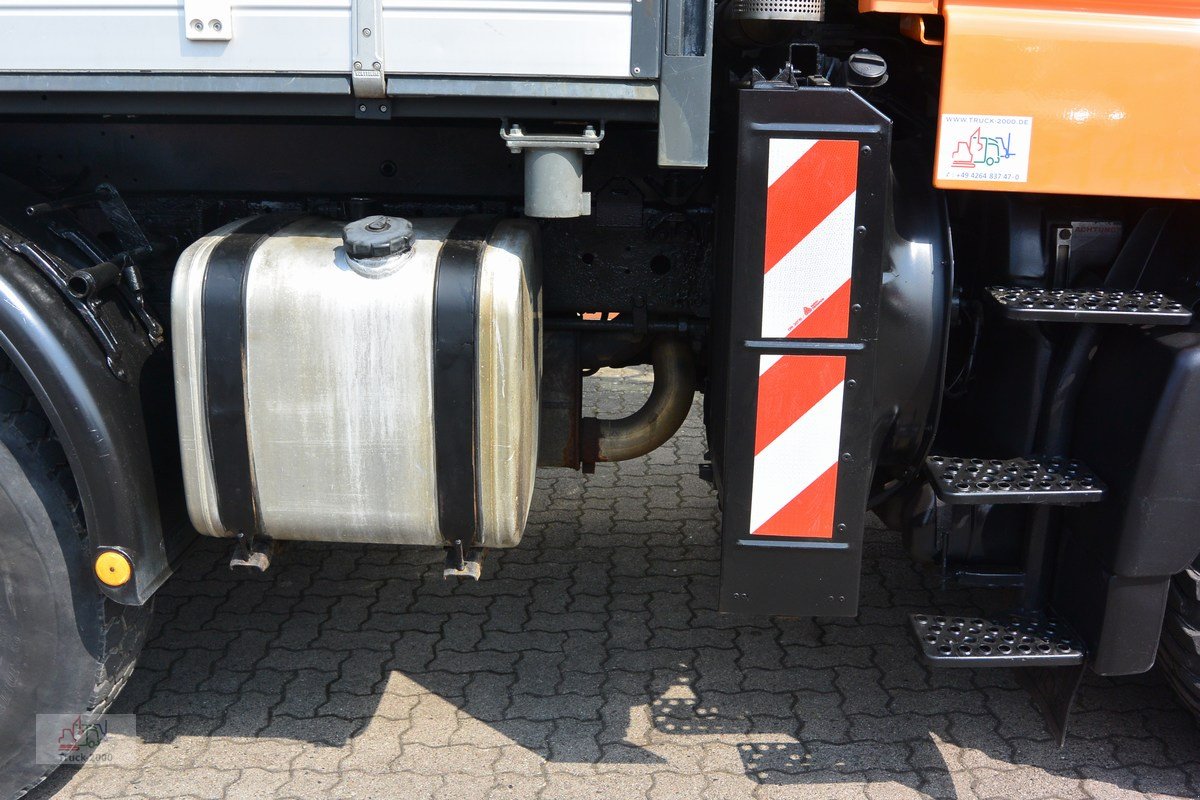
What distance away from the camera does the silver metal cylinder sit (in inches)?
77.1

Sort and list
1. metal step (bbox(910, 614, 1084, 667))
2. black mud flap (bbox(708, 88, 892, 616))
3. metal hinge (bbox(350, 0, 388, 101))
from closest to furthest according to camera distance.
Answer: metal hinge (bbox(350, 0, 388, 101)), black mud flap (bbox(708, 88, 892, 616)), metal step (bbox(910, 614, 1084, 667))

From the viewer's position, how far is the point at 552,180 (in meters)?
1.97

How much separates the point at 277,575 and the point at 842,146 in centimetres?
219

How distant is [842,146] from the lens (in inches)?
75.3

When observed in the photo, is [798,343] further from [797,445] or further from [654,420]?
[654,420]

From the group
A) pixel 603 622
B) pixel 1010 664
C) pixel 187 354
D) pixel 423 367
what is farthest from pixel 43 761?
pixel 1010 664

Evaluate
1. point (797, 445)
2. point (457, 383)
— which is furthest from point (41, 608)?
point (797, 445)

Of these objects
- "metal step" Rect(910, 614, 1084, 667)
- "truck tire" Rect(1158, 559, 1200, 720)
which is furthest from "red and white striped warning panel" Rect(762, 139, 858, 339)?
"truck tire" Rect(1158, 559, 1200, 720)

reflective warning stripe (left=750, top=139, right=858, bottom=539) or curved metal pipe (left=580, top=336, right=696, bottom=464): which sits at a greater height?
reflective warning stripe (left=750, top=139, right=858, bottom=539)

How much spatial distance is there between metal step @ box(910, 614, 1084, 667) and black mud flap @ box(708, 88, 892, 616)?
0.19 metres

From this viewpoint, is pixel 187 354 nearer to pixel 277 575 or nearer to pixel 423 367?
pixel 423 367

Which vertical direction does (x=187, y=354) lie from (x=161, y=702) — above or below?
above

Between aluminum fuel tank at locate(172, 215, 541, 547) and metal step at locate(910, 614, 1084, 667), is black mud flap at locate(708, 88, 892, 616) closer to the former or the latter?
metal step at locate(910, 614, 1084, 667)

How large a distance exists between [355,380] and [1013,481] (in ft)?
4.16
